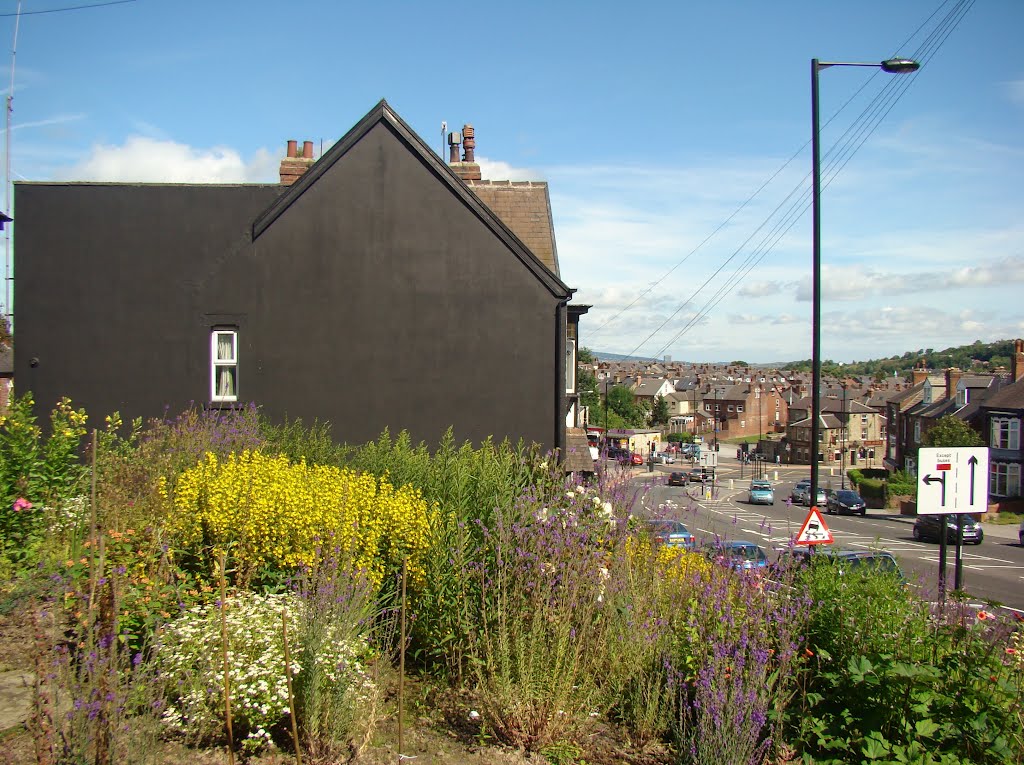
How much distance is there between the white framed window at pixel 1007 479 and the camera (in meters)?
50.5

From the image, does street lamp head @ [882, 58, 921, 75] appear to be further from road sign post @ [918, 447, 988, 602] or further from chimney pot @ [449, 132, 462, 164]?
chimney pot @ [449, 132, 462, 164]

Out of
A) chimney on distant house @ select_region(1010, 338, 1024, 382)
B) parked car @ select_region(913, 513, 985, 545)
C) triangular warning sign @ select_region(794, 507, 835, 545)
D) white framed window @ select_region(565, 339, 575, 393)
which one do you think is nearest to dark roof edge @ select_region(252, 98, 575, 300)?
white framed window @ select_region(565, 339, 575, 393)

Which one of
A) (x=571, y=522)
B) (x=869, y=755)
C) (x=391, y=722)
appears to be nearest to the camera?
(x=869, y=755)

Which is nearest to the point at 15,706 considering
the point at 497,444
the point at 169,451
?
the point at 169,451

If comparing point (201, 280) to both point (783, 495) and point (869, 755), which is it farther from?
point (783, 495)

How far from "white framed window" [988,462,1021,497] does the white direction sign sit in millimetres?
48969

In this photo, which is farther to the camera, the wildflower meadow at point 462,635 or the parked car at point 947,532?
the parked car at point 947,532

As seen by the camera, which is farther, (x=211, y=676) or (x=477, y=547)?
(x=477, y=547)

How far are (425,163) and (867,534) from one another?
35.0 m

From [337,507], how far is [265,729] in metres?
2.22

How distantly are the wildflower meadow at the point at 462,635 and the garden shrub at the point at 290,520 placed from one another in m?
0.02

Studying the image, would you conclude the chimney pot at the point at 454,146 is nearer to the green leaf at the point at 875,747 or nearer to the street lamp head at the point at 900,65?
the street lamp head at the point at 900,65

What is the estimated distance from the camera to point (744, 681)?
16.3ft

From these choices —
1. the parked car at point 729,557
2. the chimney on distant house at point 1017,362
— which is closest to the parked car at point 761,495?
the chimney on distant house at point 1017,362
